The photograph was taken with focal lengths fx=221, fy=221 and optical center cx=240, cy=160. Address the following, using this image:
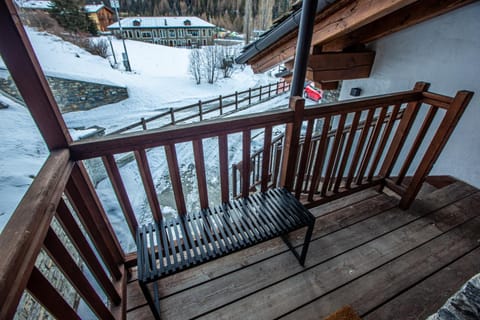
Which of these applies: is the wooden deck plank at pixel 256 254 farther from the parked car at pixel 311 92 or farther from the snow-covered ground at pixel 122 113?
the parked car at pixel 311 92

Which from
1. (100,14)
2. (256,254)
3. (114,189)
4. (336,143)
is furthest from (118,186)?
(336,143)

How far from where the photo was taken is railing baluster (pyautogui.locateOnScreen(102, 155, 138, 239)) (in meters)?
1.14

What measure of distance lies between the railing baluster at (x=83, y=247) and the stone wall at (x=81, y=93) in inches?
17.8

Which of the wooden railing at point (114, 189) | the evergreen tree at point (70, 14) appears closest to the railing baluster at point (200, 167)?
the wooden railing at point (114, 189)

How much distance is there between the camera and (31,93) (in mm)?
796

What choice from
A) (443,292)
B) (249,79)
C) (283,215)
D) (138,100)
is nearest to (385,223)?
(443,292)

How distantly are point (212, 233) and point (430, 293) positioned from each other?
4.59 feet

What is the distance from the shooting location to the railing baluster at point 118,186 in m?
1.14

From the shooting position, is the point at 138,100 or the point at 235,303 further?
the point at 138,100

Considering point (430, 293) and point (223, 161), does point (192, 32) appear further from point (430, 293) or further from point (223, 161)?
point (430, 293)

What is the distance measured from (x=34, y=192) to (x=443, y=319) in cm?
127

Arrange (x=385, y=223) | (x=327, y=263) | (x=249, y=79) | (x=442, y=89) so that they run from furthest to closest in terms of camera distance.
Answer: (x=249, y=79) → (x=442, y=89) → (x=385, y=223) → (x=327, y=263)

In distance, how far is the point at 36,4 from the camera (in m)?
0.87

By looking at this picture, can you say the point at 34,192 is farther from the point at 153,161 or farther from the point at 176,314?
the point at 153,161
